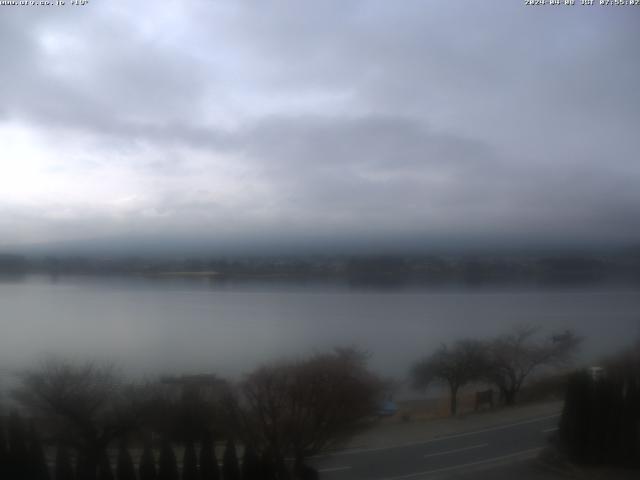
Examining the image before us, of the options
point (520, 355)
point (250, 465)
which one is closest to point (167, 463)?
point (250, 465)

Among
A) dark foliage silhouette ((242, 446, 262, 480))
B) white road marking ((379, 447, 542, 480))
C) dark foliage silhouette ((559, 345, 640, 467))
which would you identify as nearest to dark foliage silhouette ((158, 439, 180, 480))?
dark foliage silhouette ((242, 446, 262, 480))

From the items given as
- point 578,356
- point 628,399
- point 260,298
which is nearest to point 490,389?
point 578,356

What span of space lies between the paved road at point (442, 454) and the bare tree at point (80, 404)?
4.57 feet

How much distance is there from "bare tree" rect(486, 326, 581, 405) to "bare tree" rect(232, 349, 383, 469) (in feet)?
3.52

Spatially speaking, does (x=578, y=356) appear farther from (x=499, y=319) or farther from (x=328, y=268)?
(x=328, y=268)

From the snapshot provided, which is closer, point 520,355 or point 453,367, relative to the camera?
point 453,367

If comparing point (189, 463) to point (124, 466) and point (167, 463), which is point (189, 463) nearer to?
point (167, 463)

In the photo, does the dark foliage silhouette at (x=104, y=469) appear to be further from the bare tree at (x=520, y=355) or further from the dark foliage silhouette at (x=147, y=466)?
the bare tree at (x=520, y=355)

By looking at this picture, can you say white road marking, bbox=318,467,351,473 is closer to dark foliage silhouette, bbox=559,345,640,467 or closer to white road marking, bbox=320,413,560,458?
Result: white road marking, bbox=320,413,560,458

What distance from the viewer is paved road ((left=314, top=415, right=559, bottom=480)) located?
3.40 metres

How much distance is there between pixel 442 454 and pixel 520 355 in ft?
3.23

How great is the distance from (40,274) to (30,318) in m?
0.50

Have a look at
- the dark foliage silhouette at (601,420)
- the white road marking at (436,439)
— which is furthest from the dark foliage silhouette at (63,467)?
the dark foliage silhouette at (601,420)

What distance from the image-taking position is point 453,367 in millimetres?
3811
